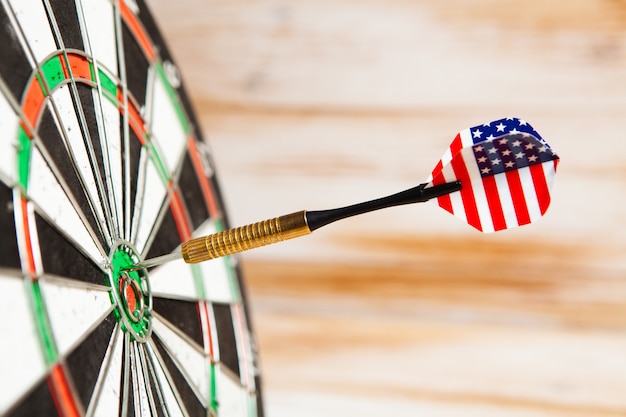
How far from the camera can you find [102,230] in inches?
22.4

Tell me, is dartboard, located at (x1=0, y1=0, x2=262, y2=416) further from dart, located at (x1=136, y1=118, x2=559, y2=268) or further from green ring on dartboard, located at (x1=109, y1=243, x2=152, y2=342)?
dart, located at (x1=136, y1=118, x2=559, y2=268)

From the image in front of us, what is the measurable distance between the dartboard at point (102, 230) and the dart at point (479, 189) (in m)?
0.10

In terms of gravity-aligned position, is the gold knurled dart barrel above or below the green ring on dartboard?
above

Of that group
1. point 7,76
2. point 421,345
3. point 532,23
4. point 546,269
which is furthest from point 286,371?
point 7,76

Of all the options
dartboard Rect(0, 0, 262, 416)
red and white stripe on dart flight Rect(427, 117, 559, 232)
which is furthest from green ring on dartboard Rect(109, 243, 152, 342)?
red and white stripe on dart flight Rect(427, 117, 559, 232)

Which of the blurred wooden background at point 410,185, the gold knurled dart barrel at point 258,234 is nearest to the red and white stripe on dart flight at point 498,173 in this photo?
the gold knurled dart barrel at point 258,234

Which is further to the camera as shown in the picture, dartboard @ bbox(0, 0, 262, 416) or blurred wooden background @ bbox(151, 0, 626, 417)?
blurred wooden background @ bbox(151, 0, 626, 417)

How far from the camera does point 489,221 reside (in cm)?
57

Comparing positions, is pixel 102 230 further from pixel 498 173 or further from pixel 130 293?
pixel 498 173

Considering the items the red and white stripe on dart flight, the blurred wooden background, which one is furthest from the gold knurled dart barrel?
the blurred wooden background

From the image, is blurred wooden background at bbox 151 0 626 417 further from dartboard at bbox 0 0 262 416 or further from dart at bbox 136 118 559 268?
dart at bbox 136 118 559 268

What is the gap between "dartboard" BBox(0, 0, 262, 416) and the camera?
18.4 inches

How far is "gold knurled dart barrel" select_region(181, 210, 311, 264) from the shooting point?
548 millimetres

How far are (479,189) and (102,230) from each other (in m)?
0.32
